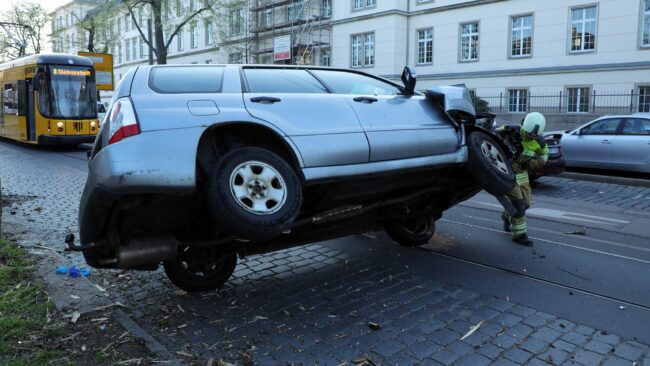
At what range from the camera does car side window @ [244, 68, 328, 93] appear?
4355mm

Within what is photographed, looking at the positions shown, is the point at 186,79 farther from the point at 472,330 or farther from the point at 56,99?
the point at 56,99

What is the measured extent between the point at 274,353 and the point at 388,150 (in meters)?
1.86

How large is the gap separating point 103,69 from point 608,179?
22.8m

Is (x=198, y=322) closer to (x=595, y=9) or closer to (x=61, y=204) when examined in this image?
(x=61, y=204)

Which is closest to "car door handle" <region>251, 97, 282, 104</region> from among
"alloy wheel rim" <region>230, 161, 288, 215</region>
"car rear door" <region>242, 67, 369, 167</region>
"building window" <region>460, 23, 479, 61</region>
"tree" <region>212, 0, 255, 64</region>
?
"car rear door" <region>242, 67, 369, 167</region>

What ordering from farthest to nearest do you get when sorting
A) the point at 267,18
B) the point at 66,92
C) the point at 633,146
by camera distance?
the point at 267,18
the point at 66,92
the point at 633,146

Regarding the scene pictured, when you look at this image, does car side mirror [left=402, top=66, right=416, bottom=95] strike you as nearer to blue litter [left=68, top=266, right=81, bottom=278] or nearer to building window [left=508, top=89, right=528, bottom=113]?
blue litter [left=68, top=266, right=81, bottom=278]

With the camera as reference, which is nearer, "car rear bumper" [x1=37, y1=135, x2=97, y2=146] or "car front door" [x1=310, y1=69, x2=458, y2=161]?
"car front door" [x1=310, y1=69, x2=458, y2=161]

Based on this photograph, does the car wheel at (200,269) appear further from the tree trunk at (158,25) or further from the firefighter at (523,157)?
the tree trunk at (158,25)

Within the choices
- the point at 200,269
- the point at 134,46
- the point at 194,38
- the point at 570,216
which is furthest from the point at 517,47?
the point at 134,46

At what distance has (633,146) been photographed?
12234 millimetres

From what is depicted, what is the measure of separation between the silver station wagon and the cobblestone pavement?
1.44 feet

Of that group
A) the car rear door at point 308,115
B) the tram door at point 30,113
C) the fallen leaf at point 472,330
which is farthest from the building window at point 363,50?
the fallen leaf at point 472,330

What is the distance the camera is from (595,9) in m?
26.8
